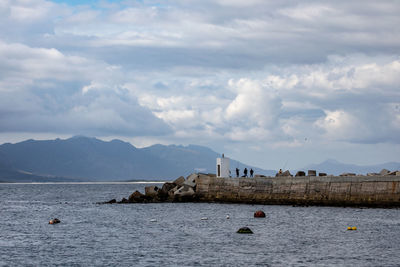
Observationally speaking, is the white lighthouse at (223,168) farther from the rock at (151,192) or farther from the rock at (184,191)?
the rock at (151,192)

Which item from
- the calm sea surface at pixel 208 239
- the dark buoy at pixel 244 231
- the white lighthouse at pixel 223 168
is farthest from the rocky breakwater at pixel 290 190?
the dark buoy at pixel 244 231

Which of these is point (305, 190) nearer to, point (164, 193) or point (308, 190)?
point (308, 190)

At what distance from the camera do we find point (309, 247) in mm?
35750

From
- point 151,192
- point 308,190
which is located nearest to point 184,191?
point 151,192

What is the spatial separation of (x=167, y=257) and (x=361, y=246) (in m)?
11.9

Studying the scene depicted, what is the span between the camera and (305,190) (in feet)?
204

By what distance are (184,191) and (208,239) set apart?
35.2 metres

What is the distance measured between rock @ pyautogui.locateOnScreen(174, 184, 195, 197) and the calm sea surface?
1339cm

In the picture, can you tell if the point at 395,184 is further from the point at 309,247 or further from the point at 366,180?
the point at 309,247

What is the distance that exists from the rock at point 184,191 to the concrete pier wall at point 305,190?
0.93 meters

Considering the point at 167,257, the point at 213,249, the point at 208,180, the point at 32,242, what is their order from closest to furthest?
the point at 167,257
the point at 213,249
the point at 32,242
the point at 208,180

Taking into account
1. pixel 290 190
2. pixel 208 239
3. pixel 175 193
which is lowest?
Answer: pixel 208 239

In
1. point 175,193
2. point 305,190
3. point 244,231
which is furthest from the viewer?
point 175,193

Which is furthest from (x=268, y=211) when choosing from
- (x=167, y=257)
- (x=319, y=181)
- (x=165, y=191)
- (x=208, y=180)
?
(x=167, y=257)
